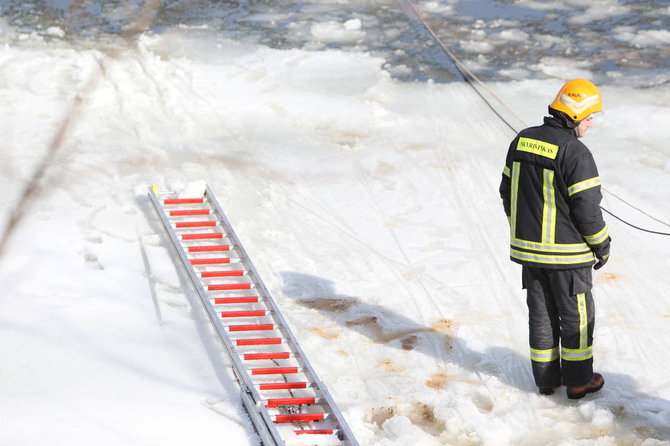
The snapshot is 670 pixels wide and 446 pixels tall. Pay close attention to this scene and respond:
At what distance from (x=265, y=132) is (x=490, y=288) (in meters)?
→ 3.36

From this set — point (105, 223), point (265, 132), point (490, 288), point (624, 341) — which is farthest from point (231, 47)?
point (624, 341)

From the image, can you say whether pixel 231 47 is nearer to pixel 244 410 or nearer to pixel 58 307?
pixel 58 307

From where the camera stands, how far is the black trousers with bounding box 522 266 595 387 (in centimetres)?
460

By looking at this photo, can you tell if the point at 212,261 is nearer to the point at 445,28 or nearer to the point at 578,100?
the point at 578,100

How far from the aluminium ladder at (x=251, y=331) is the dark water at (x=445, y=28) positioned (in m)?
4.03

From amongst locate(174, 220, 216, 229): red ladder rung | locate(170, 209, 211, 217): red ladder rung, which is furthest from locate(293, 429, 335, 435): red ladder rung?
locate(170, 209, 211, 217): red ladder rung

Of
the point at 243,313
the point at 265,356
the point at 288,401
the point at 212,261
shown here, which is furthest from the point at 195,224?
the point at 288,401

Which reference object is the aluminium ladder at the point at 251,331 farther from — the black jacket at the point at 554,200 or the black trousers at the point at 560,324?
the black jacket at the point at 554,200

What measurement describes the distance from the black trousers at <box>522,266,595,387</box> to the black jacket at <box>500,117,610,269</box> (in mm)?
112

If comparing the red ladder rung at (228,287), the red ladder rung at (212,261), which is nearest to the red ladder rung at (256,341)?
the red ladder rung at (228,287)

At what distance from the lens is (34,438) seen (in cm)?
436

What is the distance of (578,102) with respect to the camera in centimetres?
437

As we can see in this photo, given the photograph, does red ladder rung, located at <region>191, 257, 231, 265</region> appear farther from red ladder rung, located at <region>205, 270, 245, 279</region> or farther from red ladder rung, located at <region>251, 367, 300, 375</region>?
red ladder rung, located at <region>251, 367, 300, 375</region>

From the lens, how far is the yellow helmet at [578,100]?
436cm
